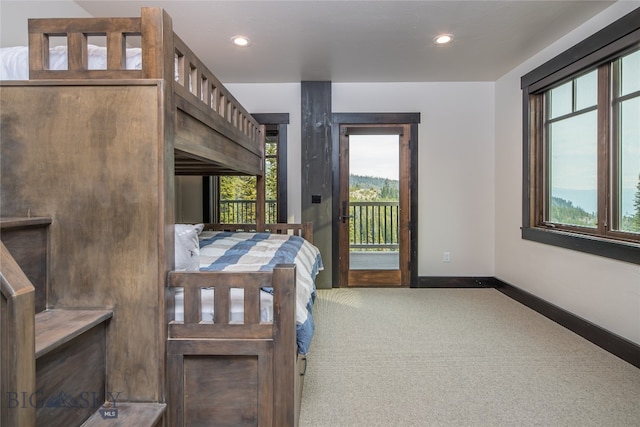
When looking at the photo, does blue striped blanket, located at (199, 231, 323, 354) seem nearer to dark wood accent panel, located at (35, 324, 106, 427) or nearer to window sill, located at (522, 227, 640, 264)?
dark wood accent panel, located at (35, 324, 106, 427)

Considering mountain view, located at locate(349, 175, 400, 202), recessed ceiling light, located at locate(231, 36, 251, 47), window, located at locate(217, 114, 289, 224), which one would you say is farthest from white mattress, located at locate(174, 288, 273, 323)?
mountain view, located at locate(349, 175, 400, 202)

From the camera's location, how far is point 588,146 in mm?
2508

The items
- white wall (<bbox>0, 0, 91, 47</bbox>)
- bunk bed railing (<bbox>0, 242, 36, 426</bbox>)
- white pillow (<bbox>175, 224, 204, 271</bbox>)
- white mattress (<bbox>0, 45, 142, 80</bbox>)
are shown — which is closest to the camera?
bunk bed railing (<bbox>0, 242, 36, 426</bbox>)

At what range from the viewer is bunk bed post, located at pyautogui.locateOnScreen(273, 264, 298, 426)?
41.9 inches

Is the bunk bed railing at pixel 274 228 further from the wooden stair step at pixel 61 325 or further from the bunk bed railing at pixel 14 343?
the bunk bed railing at pixel 14 343

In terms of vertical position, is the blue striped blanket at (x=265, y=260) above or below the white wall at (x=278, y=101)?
below

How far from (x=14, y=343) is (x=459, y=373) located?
6.81 ft

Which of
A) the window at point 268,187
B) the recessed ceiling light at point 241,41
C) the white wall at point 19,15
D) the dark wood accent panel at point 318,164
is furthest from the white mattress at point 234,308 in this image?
the dark wood accent panel at point 318,164

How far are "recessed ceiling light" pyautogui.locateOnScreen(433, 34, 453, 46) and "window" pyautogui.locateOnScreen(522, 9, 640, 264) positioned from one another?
96cm

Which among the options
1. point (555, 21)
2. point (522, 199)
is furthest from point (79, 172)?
point (522, 199)

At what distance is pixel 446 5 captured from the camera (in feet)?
7.14

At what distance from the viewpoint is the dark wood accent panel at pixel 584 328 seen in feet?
6.59

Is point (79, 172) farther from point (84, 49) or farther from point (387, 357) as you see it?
point (387, 357)

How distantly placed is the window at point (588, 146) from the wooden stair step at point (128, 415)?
2.76m
